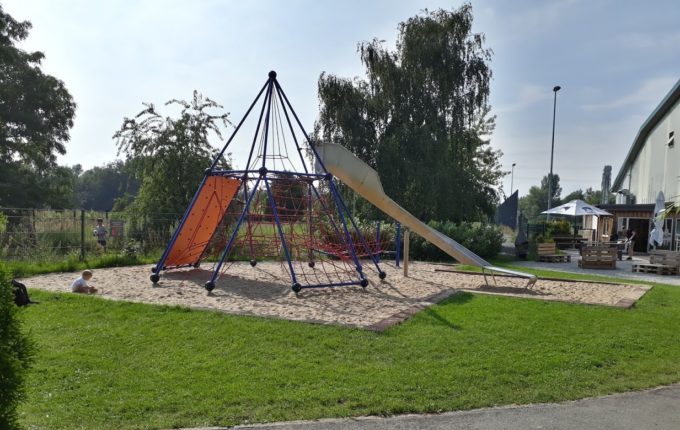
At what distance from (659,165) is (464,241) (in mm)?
19619

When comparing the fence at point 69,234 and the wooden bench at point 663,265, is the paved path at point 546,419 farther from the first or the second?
the wooden bench at point 663,265

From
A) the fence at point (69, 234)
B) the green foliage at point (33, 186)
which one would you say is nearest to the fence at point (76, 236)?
the fence at point (69, 234)

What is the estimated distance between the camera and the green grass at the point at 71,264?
12133 millimetres

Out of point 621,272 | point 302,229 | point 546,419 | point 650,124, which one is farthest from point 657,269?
point 650,124

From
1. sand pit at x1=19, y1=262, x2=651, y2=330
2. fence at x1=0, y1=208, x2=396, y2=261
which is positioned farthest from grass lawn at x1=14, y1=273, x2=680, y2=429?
fence at x1=0, y1=208, x2=396, y2=261

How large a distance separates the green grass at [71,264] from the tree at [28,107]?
2165 cm

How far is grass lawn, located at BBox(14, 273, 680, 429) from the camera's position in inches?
170

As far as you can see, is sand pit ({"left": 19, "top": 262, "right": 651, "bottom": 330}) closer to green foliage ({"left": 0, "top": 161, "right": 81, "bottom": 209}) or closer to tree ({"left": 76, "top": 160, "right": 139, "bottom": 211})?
green foliage ({"left": 0, "top": 161, "right": 81, "bottom": 209})

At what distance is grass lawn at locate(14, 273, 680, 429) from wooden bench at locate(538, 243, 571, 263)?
1234 cm

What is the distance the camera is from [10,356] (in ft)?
9.78

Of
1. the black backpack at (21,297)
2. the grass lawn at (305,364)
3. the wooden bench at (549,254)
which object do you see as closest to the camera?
the grass lawn at (305,364)

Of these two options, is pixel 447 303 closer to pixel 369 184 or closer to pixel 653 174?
pixel 369 184

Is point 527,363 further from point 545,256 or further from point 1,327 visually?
point 545,256

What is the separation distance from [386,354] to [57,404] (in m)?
3.39
